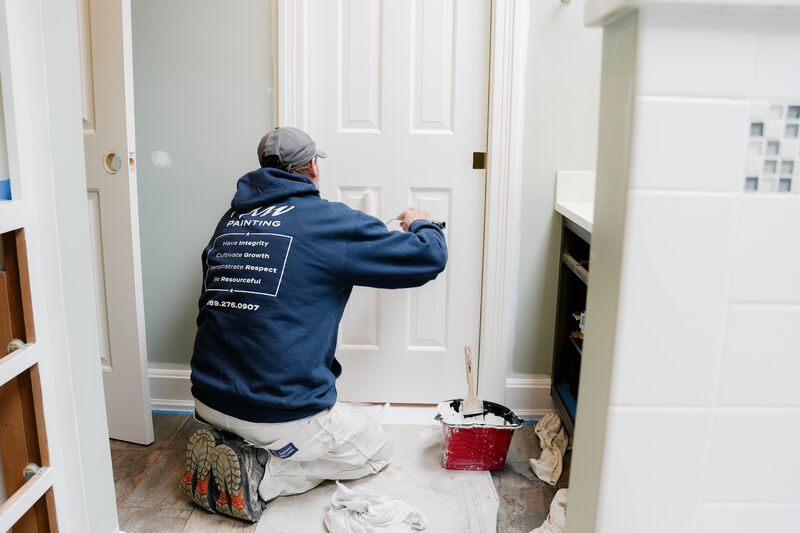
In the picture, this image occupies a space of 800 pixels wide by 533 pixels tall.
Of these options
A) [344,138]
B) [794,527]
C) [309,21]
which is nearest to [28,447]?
[794,527]

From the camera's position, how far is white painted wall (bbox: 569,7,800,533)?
1.90 ft

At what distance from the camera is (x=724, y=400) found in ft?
2.07

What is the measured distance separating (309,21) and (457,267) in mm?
1121

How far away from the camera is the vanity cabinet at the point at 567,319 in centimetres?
228

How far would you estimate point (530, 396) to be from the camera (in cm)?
258

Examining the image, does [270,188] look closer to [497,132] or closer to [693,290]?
[497,132]

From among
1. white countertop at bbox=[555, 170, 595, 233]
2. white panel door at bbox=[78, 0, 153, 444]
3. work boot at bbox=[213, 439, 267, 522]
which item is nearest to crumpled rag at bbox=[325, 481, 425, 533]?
work boot at bbox=[213, 439, 267, 522]

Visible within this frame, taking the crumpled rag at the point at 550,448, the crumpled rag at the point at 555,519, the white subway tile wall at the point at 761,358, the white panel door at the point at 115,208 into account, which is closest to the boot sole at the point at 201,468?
the white panel door at the point at 115,208

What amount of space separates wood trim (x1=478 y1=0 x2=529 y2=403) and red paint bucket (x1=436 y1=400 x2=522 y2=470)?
0.35 metres

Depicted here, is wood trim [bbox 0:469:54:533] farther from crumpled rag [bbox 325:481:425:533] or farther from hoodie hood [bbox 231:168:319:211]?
hoodie hood [bbox 231:168:319:211]

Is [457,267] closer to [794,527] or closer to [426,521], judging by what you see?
[426,521]

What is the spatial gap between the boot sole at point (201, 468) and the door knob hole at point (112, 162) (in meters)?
0.96

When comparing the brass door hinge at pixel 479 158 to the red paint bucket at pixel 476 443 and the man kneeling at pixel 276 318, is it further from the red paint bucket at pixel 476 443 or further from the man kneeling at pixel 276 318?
the red paint bucket at pixel 476 443

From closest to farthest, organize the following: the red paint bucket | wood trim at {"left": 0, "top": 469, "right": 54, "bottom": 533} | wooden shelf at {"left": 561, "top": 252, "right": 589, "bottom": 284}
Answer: wood trim at {"left": 0, "top": 469, "right": 54, "bottom": 533} → wooden shelf at {"left": 561, "top": 252, "right": 589, "bottom": 284} → the red paint bucket
